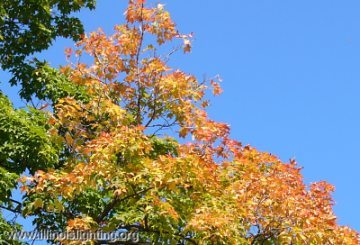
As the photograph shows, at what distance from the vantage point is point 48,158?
44.8 ft

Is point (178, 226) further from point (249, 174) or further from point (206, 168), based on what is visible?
point (249, 174)

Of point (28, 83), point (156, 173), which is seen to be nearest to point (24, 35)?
point (28, 83)

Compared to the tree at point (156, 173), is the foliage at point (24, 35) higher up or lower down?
higher up

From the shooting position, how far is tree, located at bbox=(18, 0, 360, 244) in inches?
424

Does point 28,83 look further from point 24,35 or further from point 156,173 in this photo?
point 156,173

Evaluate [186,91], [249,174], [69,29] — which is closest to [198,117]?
[186,91]

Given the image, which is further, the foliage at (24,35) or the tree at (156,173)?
the foliage at (24,35)

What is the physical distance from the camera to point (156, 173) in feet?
35.0

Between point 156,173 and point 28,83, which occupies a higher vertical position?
point 28,83

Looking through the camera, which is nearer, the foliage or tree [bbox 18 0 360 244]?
tree [bbox 18 0 360 244]

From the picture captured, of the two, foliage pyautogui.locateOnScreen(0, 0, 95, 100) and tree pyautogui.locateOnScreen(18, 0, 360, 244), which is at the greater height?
foliage pyautogui.locateOnScreen(0, 0, 95, 100)

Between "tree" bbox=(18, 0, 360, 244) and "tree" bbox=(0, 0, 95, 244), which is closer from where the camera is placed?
"tree" bbox=(18, 0, 360, 244)

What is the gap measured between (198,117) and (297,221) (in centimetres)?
318

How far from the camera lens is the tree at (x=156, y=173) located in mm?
10766
